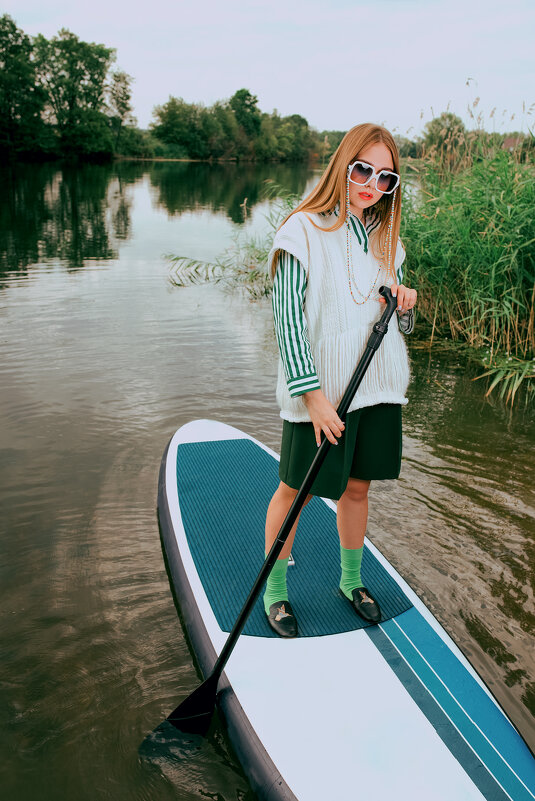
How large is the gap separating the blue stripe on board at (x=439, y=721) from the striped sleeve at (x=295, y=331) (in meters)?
0.97

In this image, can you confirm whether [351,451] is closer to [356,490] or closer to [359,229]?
[356,490]

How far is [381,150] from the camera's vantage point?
1747 millimetres

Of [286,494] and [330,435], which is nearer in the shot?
[330,435]

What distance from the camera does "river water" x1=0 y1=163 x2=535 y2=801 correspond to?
1947 millimetres

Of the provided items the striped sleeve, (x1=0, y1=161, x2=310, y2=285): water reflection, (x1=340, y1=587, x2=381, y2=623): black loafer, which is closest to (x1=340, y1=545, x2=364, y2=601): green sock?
(x1=340, y1=587, x2=381, y2=623): black loafer

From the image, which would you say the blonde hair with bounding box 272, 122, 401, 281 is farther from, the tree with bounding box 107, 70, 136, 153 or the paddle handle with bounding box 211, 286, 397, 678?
the tree with bounding box 107, 70, 136, 153

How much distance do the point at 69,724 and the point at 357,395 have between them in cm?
147

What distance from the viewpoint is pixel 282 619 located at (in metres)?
2.10

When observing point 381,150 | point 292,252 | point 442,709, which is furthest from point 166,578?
point 381,150

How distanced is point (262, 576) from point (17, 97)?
52992 millimetres

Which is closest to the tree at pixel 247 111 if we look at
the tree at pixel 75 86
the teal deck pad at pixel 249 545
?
the tree at pixel 75 86

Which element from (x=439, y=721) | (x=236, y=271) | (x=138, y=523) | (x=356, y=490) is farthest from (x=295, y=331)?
(x=236, y=271)

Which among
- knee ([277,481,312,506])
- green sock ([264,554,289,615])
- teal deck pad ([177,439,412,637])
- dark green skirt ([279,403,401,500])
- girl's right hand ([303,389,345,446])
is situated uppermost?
girl's right hand ([303,389,345,446])

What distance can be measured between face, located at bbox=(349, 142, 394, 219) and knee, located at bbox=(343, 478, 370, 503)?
90 cm
